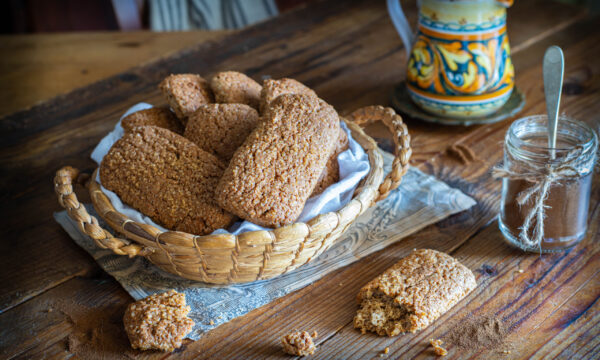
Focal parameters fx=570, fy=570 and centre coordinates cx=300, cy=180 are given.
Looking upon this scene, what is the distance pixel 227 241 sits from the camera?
81cm

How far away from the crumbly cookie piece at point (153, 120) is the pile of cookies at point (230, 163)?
0.04 metres

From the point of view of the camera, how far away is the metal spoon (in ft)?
3.12

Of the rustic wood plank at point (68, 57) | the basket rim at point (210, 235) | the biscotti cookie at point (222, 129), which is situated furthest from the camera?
the rustic wood plank at point (68, 57)

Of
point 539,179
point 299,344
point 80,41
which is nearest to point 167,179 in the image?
point 299,344

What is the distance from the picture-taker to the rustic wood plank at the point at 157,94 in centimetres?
107

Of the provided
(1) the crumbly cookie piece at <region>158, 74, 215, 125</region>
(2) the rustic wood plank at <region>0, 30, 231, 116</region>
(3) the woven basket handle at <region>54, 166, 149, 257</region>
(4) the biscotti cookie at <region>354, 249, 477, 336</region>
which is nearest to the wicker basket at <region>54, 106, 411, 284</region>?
(3) the woven basket handle at <region>54, 166, 149, 257</region>

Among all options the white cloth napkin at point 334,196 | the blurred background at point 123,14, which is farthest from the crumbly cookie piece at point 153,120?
the blurred background at point 123,14

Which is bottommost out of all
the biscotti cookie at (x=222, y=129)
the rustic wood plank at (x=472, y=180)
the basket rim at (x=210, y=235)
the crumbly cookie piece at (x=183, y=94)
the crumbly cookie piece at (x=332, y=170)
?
the rustic wood plank at (x=472, y=180)

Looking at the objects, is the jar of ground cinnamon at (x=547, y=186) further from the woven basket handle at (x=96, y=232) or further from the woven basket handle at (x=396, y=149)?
the woven basket handle at (x=96, y=232)

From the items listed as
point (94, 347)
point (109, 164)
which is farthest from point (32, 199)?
point (94, 347)

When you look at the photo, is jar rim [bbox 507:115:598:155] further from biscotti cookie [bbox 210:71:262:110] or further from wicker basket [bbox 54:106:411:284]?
biscotti cookie [bbox 210:71:262:110]

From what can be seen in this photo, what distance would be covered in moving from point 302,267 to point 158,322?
27cm

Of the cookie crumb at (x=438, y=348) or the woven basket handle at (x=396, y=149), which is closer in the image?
the cookie crumb at (x=438, y=348)

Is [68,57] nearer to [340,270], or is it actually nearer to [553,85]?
[340,270]
